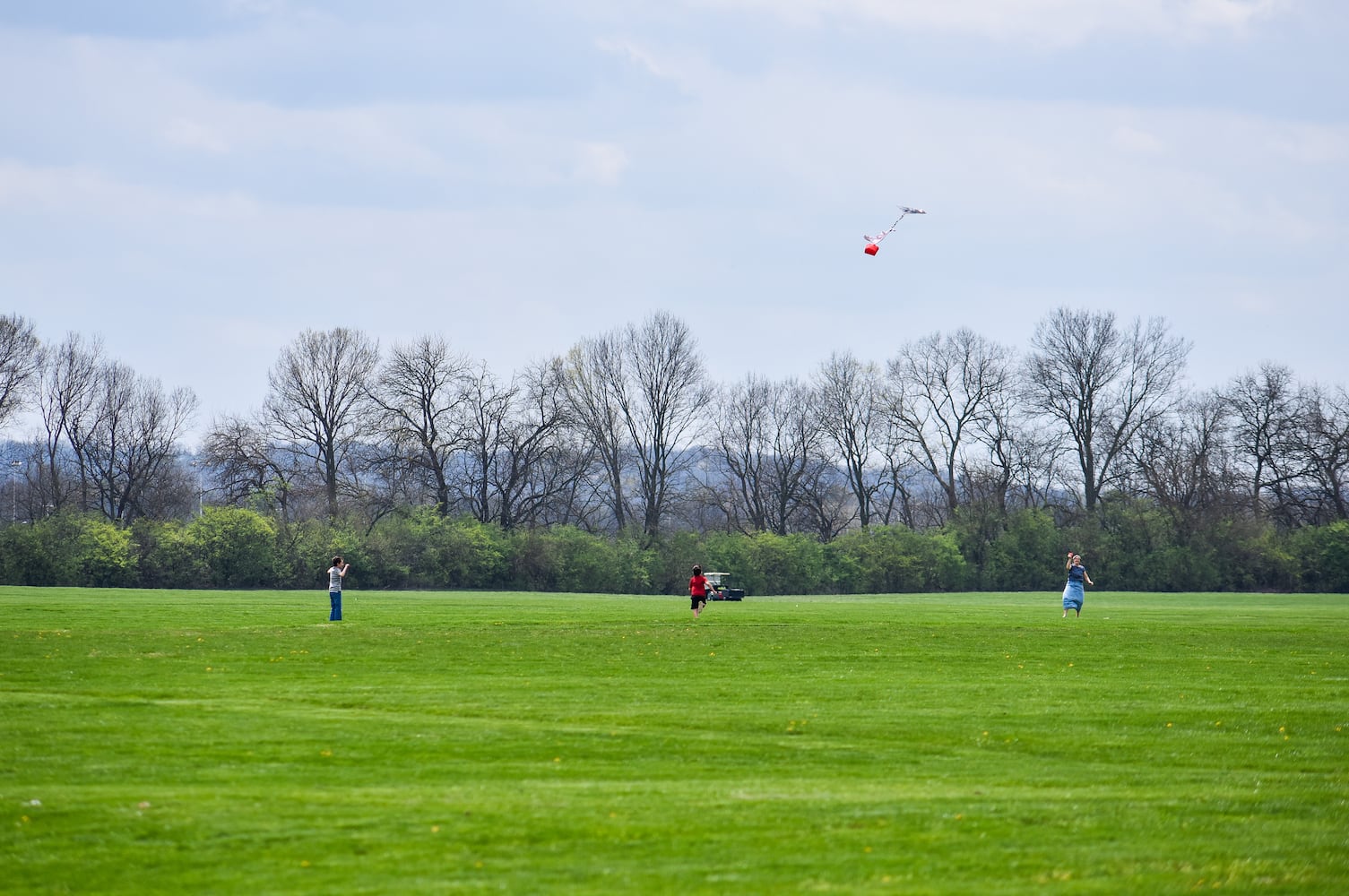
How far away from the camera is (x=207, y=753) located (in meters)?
12.5

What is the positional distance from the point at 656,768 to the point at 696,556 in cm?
6655

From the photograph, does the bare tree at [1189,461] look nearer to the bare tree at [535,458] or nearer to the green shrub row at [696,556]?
the green shrub row at [696,556]

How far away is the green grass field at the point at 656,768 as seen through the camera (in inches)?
348


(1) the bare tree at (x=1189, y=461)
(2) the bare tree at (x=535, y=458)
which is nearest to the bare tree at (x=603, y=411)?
(2) the bare tree at (x=535, y=458)

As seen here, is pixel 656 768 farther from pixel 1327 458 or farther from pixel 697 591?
pixel 1327 458

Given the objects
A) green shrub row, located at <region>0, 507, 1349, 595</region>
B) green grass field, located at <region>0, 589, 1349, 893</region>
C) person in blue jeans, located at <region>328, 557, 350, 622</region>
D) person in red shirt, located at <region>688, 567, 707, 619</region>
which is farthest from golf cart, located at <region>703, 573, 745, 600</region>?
green grass field, located at <region>0, 589, 1349, 893</region>

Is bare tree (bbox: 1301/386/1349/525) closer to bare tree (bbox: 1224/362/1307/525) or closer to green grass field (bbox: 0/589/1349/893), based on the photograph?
Result: bare tree (bbox: 1224/362/1307/525)

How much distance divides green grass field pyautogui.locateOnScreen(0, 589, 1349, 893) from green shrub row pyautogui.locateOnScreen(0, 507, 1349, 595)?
46.1 metres

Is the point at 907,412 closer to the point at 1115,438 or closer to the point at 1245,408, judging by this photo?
the point at 1115,438

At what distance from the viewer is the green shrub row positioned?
69062 mm

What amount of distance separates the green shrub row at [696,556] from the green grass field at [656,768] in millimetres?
46067

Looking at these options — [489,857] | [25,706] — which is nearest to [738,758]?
[489,857]

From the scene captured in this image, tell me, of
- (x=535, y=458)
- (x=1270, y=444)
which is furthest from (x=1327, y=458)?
(x=535, y=458)

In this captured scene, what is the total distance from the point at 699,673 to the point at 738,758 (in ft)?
25.0
